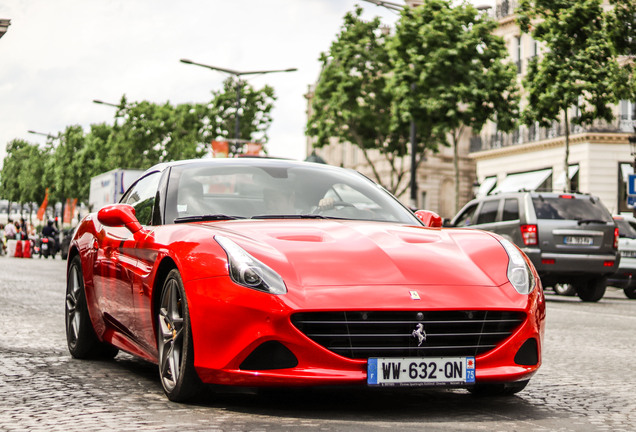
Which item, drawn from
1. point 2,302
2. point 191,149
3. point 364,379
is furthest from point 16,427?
point 191,149

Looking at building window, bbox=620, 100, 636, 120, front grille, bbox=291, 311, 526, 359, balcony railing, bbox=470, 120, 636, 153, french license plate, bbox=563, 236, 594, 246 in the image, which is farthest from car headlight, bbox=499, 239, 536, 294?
building window, bbox=620, 100, 636, 120

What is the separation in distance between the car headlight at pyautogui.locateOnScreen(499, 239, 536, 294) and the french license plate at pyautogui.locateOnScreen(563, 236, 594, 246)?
531 inches

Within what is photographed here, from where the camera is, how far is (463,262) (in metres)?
5.62

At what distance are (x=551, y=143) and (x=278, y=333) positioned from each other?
46.9 m

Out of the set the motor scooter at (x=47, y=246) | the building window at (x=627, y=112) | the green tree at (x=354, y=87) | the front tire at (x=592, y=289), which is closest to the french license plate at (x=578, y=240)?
the front tire at (x=592, y=289)

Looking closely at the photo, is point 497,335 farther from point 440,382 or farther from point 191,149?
point 191,149

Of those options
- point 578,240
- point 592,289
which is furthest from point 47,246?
point 578,240

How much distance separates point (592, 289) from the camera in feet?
65.2

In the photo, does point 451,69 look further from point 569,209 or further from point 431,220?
point 431,220

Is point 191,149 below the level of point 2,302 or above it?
above

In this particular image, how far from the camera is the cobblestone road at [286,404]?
16.7 feet

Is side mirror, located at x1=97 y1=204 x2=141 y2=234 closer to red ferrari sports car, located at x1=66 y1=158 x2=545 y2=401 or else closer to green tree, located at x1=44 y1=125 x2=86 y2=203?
red ferrari sports car, located at x1=66 y1=158 x2=545 y2=401

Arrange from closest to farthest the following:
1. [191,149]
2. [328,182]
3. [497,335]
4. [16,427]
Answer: [16,427]
[497,335]
[328,182]
[191,149]

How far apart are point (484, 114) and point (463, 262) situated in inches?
1208
